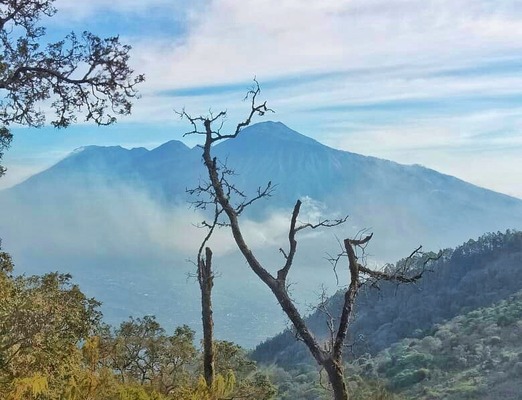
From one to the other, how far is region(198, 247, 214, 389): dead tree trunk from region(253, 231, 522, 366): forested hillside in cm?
8356

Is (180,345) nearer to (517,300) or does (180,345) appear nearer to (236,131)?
(236,131)

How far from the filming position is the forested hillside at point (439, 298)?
313 feet

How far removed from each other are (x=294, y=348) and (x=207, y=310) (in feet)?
292

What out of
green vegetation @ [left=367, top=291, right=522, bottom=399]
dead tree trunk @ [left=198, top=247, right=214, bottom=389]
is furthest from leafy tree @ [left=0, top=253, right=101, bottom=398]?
green vegetation @ [left=367, top=291, right=522, bottom=399]

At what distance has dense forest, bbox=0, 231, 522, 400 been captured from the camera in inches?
265

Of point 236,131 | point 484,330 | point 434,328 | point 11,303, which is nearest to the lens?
point 11,303

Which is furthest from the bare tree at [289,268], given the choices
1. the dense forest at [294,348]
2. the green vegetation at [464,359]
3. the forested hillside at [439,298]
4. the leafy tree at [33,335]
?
the forested hillside at [439,298]

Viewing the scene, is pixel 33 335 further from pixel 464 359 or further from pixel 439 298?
pixel 439 298

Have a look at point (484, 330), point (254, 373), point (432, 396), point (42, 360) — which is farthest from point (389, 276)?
point (484, 330)

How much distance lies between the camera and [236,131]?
8.70 m

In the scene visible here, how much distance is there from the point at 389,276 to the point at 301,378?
71792 millimetres

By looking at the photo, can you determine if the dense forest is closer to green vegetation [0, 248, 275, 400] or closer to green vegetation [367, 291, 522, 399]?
green vegetation [0, 248, 275, 400]

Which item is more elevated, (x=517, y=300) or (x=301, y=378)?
(x=517, y=300)

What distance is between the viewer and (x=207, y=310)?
348 inches
